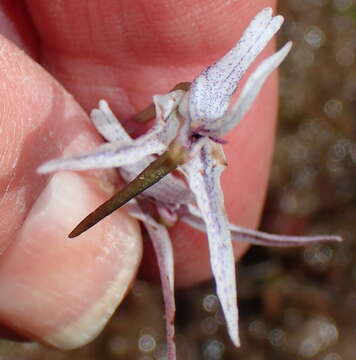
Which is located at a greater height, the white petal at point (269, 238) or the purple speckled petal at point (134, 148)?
the purple speckled petal at point (134, 148)

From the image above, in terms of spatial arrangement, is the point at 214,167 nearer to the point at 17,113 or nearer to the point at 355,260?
the point at 17,113

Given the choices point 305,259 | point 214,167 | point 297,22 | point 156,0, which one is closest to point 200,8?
point 156,0

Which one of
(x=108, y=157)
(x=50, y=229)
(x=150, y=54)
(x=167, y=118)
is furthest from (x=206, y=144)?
(x=150, y=54)

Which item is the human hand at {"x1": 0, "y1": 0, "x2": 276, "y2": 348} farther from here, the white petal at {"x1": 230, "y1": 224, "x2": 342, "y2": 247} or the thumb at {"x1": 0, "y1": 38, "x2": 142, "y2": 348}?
the white petal at {"x1": 230, "y1": 224, "x2": 342, "y2": 247}

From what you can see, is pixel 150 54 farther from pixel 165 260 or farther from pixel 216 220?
pixel 216 220

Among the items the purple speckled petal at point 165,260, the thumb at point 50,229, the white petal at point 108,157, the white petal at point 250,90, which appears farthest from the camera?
the purple speckled petal at point 165,260

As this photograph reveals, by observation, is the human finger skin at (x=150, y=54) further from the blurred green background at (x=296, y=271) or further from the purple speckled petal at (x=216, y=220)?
the blurred green background at (x=296, y=271)


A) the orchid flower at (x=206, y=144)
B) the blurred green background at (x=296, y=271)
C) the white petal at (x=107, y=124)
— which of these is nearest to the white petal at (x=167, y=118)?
the orchid flower at (x=206, y=144)
